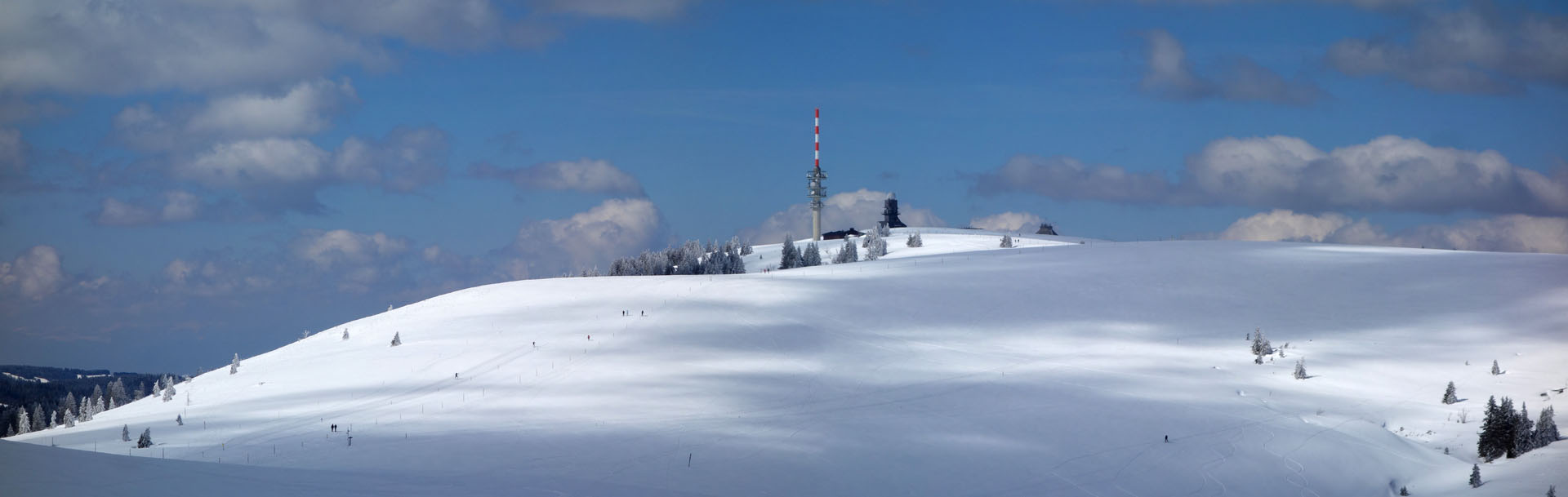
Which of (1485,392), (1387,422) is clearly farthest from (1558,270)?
(1387,422)

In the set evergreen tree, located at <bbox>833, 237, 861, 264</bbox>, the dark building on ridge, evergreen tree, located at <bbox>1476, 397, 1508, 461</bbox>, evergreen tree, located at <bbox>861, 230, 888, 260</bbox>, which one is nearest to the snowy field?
evergreen tree, located at <bbox>1476, 397, 1508, 461</bbox>

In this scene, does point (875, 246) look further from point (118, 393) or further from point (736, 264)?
point (118, 393)

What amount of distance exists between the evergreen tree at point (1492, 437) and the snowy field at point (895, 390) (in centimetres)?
64

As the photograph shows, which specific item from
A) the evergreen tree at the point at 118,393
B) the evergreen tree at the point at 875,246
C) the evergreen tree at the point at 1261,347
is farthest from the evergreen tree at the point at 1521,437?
the evergreen tree at the point at 875,246

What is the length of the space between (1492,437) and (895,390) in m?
24.2

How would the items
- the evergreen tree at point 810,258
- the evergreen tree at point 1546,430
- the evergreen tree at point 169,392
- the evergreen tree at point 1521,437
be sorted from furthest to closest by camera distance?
the evergreen tree at point 810,258 → the evergreen tree at point 169,392 → the evergreen tree at point 1546,430 → the evergreen tree at point 1521,437

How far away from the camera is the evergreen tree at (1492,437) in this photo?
42344 mm

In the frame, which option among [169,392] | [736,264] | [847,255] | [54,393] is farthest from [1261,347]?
[54,393]

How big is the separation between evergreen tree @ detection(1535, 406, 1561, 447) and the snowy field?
6.77 ft

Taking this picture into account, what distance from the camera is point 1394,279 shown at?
78.2 m

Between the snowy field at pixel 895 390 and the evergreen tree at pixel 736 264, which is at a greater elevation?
the evergreen tree at pixel 736 264

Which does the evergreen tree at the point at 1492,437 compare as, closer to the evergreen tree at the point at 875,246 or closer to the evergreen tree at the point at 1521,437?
the evergreen tree at the point at 1521,437

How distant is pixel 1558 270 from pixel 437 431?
74.0 meters

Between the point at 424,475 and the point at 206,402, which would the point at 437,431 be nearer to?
the point at 424,475
